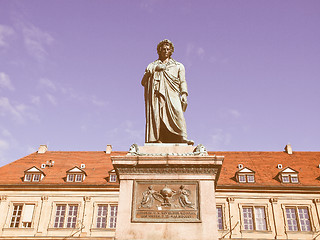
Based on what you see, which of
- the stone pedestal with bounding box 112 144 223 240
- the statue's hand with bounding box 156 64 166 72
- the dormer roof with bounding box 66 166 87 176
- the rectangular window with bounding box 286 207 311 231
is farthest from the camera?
the dormer roof with bounding box 66 166 87 176

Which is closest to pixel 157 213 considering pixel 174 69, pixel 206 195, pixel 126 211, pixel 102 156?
pixel 126 211

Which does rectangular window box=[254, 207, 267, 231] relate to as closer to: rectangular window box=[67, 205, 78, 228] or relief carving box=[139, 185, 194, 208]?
rectangular window box=[67, 205, 78, 228]

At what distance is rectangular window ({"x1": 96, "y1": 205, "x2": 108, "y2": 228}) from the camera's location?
93.4 feet

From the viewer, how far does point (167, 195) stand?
5973 mm

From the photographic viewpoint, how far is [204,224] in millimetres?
5703

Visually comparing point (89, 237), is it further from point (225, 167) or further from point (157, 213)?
point (157, 213)

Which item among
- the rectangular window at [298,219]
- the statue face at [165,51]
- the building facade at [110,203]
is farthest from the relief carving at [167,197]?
the rectangular window at [298,219]

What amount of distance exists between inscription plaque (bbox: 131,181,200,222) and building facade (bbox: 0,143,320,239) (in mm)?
22920

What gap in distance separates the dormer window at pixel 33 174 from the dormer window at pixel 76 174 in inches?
99.0

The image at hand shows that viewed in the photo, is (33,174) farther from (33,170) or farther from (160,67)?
(160,67)

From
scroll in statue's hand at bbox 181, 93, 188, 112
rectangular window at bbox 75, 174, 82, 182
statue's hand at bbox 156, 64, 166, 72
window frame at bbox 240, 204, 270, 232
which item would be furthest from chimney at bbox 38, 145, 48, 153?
scroll in statue's hand at bbox 181, 93, 188, 112

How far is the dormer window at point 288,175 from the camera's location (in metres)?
29.7

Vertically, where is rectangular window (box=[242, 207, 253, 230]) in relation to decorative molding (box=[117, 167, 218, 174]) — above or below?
above

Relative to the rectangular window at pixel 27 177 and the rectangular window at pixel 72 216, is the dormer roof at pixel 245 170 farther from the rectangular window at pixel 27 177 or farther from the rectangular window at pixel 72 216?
the rectangular window at pixel 27 177
